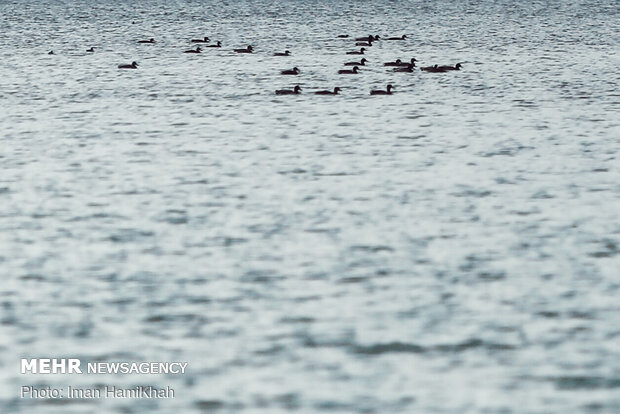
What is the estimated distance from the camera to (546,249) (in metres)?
23.2

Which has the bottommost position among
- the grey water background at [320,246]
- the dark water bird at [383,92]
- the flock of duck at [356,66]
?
the flock of duck at [356,66]

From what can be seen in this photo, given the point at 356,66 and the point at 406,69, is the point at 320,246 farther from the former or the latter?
the point at 356,66

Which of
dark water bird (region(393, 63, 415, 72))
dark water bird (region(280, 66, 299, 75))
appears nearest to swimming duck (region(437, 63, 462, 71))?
dark water bird (region(393, 63, 415, 72))

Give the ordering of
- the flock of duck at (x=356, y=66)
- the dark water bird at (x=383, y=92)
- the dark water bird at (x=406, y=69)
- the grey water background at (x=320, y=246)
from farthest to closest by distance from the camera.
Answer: the dark water bird at (x=406, y=69) < the flock of duck at (x=356, y=66) < the dark water bird at (x=383, y=92) < the grey water background at (x=320, y=246)

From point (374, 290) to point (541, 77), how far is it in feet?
135

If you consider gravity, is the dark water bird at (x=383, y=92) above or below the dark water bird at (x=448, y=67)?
above

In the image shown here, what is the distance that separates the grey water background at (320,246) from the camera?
1630 cm

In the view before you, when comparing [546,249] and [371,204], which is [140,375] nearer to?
[546,249]

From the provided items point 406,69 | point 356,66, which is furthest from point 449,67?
point 356,66

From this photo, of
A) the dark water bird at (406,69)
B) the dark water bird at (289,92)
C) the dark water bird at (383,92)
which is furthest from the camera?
the dark water bird at (406,69)

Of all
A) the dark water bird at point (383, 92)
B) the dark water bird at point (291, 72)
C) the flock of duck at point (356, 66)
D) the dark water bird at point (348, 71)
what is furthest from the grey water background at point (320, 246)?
the dark water bird at point (348, 71)

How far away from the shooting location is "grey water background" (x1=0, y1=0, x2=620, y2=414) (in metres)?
16.3

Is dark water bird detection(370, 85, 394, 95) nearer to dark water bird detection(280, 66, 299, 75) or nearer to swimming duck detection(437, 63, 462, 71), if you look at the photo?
swimming duck detection(437, 63, 462, 71)

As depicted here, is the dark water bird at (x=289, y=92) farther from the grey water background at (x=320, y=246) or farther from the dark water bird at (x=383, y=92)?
the dark water bird at (x=383, y=92)
